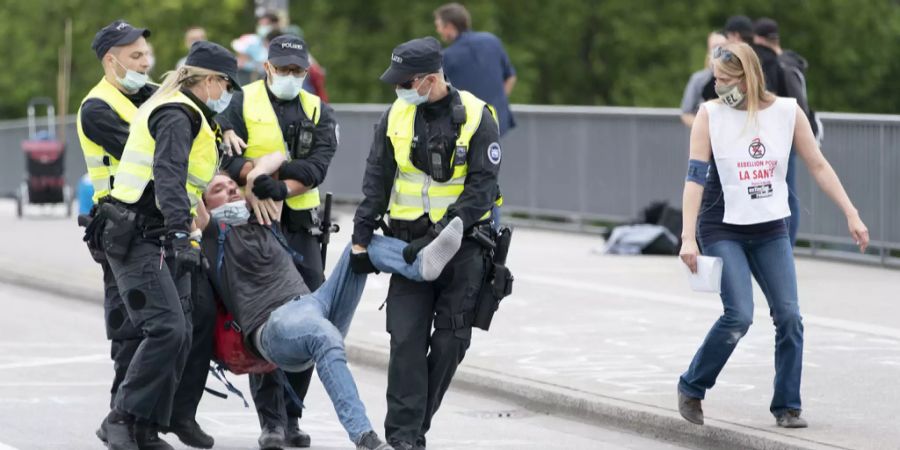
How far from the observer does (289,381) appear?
8500 mm

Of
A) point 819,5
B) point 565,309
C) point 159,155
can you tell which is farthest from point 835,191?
point 819,5

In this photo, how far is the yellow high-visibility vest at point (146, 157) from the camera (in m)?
7.66

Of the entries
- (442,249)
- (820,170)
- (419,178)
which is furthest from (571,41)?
(442,249)

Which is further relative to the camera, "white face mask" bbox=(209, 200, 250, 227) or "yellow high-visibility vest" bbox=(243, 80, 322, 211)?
"yellow high-visibility vest" bbox=(243, 80, 322, 211)

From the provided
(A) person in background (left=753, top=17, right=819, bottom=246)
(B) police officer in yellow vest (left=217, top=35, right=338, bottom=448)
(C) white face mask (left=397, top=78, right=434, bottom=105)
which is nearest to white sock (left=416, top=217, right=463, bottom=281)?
(C) white face mask (left=397, top=78, right=434, bottom=105)

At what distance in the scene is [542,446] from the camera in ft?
28.1

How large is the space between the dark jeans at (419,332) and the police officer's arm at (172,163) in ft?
3.11

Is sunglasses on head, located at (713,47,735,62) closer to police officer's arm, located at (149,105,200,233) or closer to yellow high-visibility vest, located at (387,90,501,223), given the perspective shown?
yellow high-visibility vest, located at (387,90,501,223)

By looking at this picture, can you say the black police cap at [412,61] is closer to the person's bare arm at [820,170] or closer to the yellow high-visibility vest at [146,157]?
the yellow high-visibility vest at [146,157]

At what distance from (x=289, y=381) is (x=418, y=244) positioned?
1.21 metres

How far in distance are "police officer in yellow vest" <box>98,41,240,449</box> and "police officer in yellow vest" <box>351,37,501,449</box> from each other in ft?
2.26

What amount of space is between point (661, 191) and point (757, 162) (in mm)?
9081

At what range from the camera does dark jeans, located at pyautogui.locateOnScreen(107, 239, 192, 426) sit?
7711 millimetres

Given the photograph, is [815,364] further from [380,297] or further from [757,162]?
[380,297]
